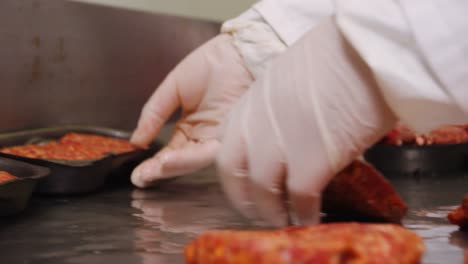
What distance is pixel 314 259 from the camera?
820 mm

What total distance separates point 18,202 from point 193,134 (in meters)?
0.75

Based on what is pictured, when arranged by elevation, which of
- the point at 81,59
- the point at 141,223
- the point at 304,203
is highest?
the point at 81,59

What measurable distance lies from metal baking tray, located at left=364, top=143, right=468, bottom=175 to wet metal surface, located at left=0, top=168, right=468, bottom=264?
106 mm

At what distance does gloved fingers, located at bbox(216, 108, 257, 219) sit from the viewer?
1.18 meters

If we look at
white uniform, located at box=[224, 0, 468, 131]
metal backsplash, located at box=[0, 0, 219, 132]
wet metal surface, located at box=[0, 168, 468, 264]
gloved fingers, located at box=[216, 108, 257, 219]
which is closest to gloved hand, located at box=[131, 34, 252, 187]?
wet metal surface, located at box=[0, 168, 468, 264]

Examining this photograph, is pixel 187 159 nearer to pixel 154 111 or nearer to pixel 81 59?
pixel 154 111

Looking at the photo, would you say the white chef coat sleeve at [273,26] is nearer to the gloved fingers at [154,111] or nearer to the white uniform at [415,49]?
the gloved fingers at [154,111]

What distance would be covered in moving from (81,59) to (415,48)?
151 cm

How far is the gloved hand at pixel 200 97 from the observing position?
195 cm

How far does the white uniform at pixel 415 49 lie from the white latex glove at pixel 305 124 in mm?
47

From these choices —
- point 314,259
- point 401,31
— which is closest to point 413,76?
point 401,31

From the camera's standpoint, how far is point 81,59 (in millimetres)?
2268

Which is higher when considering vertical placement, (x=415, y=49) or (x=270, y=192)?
(x=415, y=49)

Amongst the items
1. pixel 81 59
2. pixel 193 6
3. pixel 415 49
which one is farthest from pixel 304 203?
pixel 193 6
